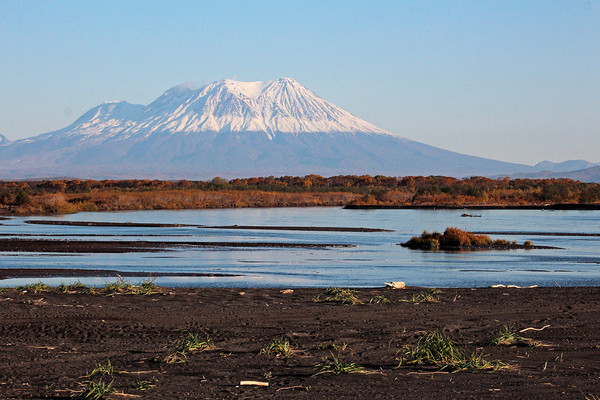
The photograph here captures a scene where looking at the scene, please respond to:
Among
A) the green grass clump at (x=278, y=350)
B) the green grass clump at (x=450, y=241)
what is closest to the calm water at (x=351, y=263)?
the green grass clump at (x=450, y=241)

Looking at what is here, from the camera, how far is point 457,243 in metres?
33.7

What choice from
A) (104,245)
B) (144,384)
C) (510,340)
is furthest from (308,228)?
(144,384)

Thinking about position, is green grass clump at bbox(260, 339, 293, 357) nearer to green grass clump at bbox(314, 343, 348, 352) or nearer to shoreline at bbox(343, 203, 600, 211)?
green grass clump at bbox(314, 343, 348, 352)

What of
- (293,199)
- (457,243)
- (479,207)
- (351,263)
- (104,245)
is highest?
(293,199)

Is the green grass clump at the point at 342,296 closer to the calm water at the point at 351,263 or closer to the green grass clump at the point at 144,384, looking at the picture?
the calm water at the point at 351,263

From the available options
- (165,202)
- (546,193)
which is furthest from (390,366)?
(546,193)

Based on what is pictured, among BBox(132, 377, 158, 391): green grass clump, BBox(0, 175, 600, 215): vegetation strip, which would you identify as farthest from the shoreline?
BBox(132, 377, 158, 391): green grass clump

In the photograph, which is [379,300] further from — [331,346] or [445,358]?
[445,358]

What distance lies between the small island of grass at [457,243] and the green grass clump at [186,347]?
23443 mm

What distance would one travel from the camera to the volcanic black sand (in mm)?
8133

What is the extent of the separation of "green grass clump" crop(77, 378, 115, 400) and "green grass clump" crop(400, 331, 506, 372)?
329 centimetres

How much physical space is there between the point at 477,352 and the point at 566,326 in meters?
2.53

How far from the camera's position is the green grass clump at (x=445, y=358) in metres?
9.00

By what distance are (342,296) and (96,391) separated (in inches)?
297
